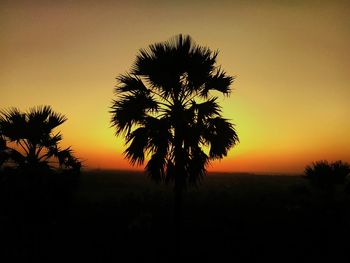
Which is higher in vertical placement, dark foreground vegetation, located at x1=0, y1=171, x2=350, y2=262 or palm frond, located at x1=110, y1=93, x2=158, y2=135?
palm frond, located at x1=110, y1=93, x2=158, y2=135

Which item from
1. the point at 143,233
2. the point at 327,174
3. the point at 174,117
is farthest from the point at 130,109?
the point at 327,174

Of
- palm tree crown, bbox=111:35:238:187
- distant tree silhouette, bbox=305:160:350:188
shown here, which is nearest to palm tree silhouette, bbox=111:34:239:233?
palm tree crown, bbox=111:35:238:187

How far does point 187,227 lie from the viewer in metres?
16.3

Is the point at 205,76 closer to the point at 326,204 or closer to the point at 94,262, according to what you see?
the point at 94,262

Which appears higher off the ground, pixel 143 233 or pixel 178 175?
pixel 178 175

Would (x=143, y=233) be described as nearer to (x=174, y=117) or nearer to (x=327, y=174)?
(x=174, y=117)

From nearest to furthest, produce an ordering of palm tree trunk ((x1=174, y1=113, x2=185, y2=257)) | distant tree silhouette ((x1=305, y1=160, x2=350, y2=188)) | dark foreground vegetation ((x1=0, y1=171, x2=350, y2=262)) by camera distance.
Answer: palm tree trunk ((x1=174, y1=113, x2=185, y2=257)) < dark foreground vegetation ((x1=0, y1=171, x2=350, y2=262)) < distant tree silhouette ((x1=305, y1=160, x2=350, y2=188))

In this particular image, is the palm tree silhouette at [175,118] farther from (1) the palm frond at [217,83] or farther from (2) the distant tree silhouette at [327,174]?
(2) the distant tree silhouette at [327,174]

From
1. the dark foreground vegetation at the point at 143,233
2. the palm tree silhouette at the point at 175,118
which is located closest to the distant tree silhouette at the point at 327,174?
the dark foreground vegetation at the point at 143,233

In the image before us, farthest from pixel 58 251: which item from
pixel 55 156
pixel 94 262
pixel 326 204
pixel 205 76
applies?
pixel 326 204

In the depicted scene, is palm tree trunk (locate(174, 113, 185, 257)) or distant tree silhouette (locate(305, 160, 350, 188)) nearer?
palm tree trunk (locate(174, 113, 185, 257))

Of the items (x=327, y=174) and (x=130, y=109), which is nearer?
(x=130, y=109)

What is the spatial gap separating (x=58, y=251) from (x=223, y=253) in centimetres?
712

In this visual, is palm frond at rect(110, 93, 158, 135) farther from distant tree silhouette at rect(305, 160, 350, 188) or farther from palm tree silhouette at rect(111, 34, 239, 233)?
distant tree silhouette at rect(305, 160, 350, 188)
